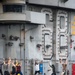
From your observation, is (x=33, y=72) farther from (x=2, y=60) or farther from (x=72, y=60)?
(x=72, y=60)

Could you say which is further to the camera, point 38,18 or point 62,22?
point 62,22

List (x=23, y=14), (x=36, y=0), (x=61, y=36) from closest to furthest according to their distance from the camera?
(x=23, y=14), (x=36, y=0), (x=61, y=36)

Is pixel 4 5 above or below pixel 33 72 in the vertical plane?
above

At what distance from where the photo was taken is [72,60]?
41000mm

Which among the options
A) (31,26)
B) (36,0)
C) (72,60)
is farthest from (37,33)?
(72,60)

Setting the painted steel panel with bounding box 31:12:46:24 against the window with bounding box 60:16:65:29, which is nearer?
the painted steel panel with bounding box 31:12:46:24

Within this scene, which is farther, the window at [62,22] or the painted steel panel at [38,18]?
the window at [62,22]

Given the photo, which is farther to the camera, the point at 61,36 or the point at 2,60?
the point at 61,36

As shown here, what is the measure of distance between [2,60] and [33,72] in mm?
3486

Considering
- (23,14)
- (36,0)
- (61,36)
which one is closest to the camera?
(23,14)

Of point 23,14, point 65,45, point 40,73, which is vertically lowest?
point 40,73

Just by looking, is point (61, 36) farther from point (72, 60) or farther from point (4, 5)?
point (4, 5)

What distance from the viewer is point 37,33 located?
1435 inches

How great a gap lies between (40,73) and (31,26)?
4823 millimetres
